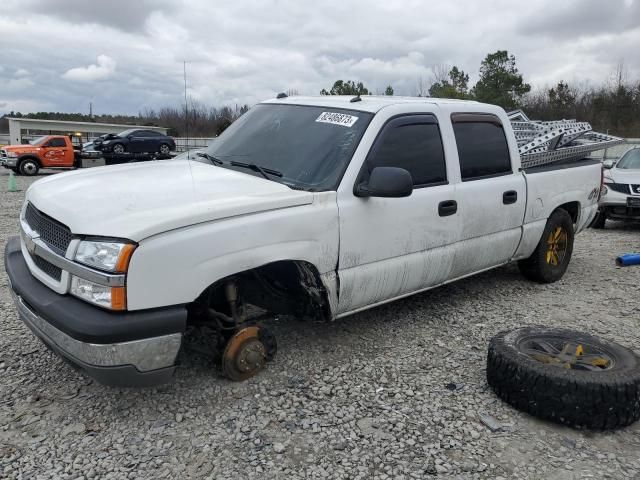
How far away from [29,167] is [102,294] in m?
21.1

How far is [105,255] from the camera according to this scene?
266 cm

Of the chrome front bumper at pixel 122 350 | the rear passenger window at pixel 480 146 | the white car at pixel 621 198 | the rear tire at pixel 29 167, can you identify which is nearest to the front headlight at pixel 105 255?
the chrome front bumper at pixel 122 350

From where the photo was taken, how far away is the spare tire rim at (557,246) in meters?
5.71

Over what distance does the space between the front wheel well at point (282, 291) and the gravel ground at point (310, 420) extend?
0.40 metres

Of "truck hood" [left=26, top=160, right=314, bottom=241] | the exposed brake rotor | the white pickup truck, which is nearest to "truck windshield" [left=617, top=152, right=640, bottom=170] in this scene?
the white pickup truck

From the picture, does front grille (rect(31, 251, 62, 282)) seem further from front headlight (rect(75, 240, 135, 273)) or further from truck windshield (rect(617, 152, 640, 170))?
truck windshield (rect(617, 152, 640, 170))

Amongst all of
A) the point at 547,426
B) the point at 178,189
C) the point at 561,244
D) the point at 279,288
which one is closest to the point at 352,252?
the point at 279,288

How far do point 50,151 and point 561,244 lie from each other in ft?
67.1

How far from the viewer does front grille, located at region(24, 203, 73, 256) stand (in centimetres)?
292

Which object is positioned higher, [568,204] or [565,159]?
[565,159]

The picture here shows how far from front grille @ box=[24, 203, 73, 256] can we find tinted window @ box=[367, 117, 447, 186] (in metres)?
1.93

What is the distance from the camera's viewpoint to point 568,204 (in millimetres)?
5883

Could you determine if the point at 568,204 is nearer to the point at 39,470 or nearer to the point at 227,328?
the point at 227,328

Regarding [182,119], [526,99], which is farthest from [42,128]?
[526,99]
